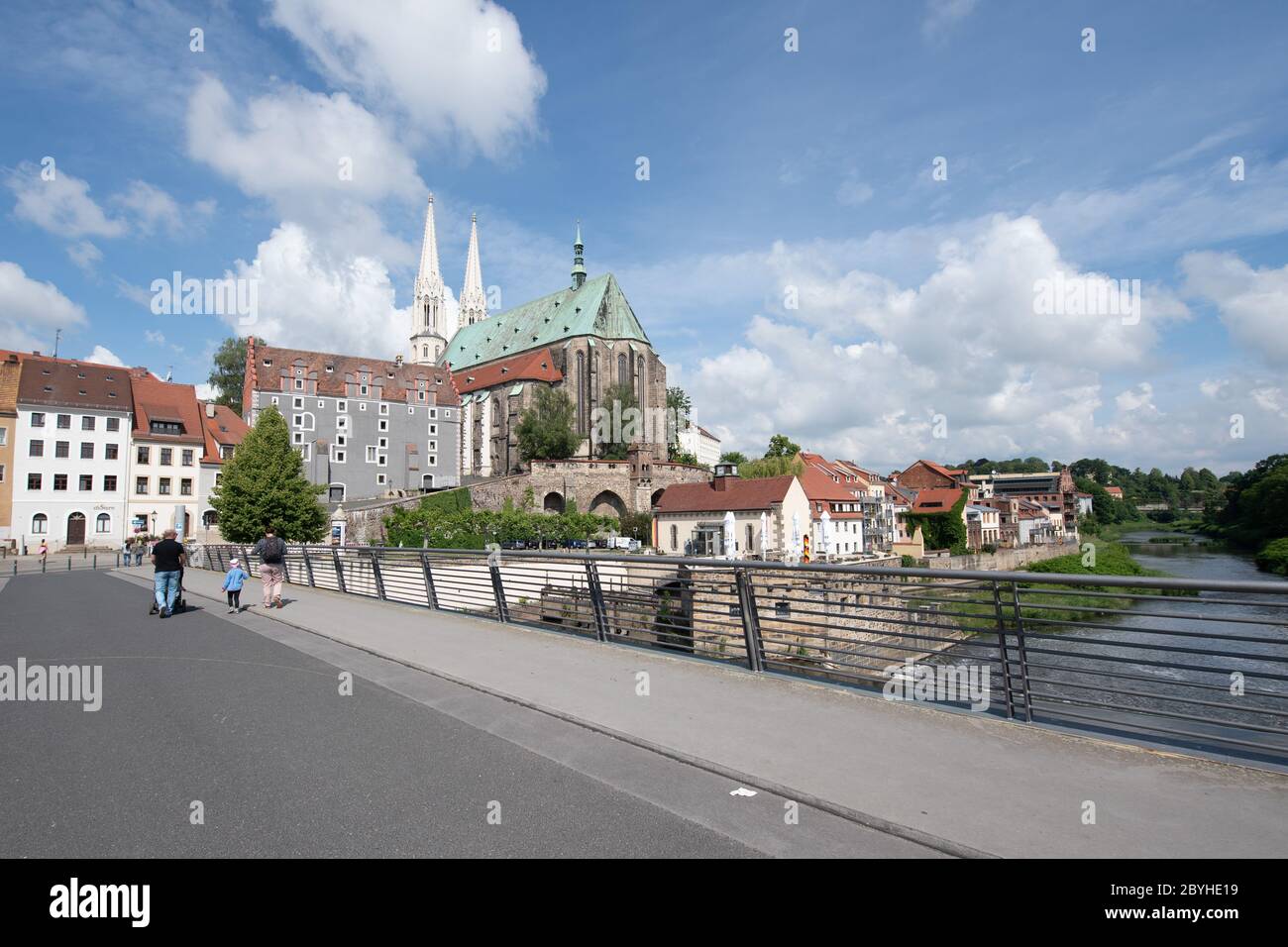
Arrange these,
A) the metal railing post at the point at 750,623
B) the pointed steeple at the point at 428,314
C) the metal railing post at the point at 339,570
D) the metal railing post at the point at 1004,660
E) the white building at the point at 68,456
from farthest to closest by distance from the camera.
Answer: the pointed steeple at the point at 428,314 → the white building at the point at 68,456 → the metal railing post at the point at 339,570 → the metal railing post at the point at 750,623 → the metal railing post at the point at 1004,660

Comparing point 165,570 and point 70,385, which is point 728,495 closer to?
point 165,570

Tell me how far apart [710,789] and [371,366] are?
77297 mm

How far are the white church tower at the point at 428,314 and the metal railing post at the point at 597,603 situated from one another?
10639 cm

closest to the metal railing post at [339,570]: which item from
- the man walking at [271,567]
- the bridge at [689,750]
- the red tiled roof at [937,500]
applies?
the man walking at [271,567]

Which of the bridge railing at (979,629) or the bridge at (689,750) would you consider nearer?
the bridge at (689,750)

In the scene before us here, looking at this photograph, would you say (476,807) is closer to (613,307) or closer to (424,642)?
(424,642)

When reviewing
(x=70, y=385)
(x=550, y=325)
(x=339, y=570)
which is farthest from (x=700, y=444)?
(x=339, y=570)

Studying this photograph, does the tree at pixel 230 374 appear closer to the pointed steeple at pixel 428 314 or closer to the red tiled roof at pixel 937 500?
the pointed steeple at pixel 428 314

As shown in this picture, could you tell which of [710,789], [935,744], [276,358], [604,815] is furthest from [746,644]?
[276,358]

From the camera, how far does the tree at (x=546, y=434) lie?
238ft

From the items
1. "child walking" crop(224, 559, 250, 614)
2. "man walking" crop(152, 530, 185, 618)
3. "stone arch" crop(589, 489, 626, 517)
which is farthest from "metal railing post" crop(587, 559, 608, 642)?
"stone arch" crop(589, 489, 626, 517)

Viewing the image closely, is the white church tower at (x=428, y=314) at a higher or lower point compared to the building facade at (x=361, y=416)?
higher

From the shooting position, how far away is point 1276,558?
51844mm

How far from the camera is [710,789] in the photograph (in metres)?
4.57
